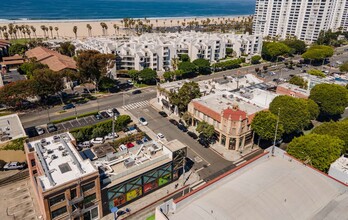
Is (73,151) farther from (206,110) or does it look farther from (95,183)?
(206,110)

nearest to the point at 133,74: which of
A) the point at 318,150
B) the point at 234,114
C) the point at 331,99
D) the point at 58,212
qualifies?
the point at 234,114

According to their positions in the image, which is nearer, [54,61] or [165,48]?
[54,61]

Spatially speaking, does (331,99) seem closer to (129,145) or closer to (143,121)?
(143,121)

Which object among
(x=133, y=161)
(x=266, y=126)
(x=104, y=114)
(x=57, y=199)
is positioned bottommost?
(x=104, y=114)

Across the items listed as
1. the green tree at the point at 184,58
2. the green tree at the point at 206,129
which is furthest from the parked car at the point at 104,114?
the green tree at the point at 184,58

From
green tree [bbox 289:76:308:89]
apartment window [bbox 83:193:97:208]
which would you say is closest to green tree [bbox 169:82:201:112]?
apartment window [bbox 83:193:97:208]

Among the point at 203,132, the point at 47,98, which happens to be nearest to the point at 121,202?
the point at 203,132
